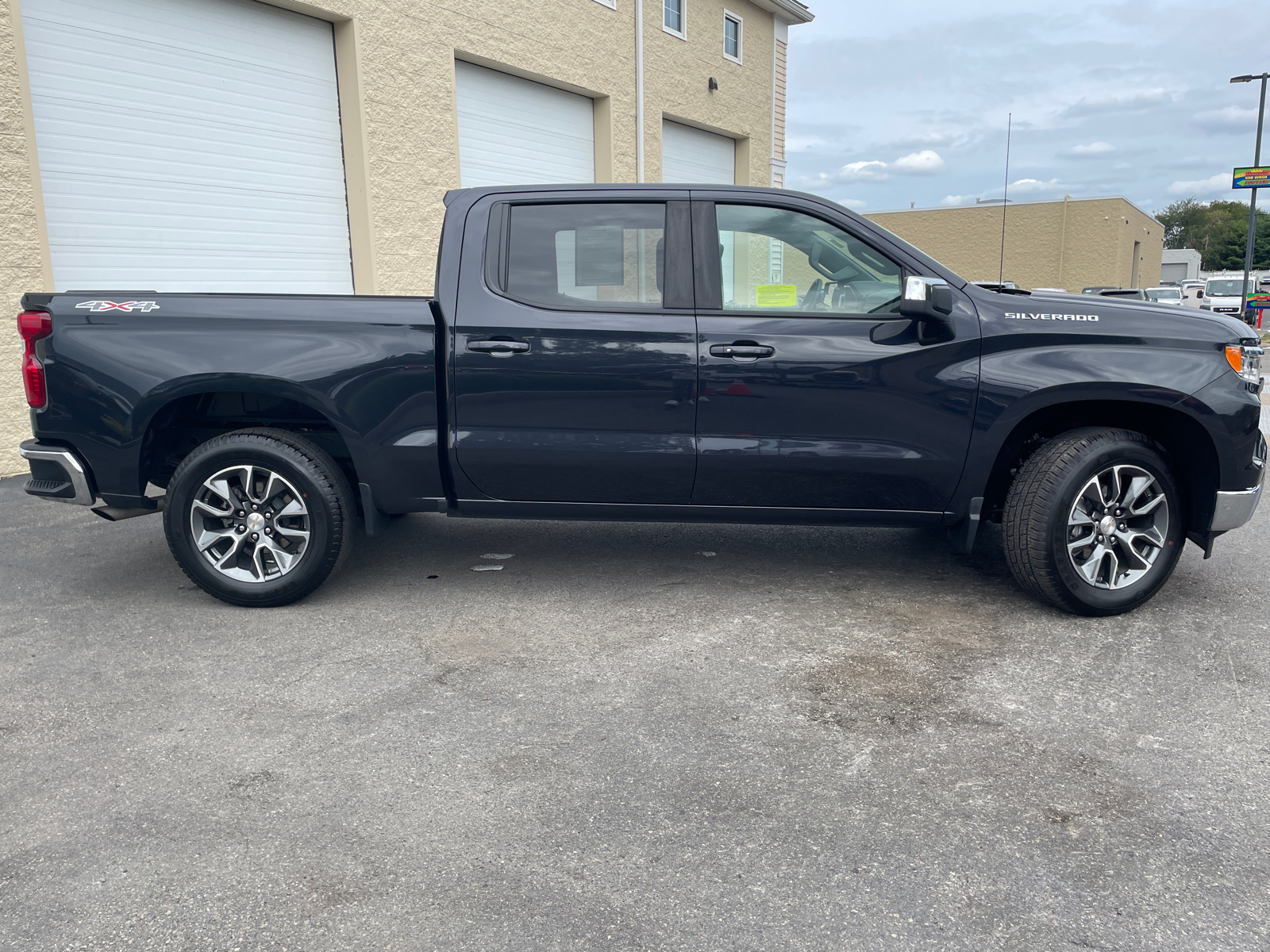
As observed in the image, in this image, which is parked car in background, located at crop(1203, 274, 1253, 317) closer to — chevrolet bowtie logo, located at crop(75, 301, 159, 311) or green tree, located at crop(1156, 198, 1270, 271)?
chevrolet bowtie logo, located at crop(75, 301, 159, 311)

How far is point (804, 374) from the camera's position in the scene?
4.23 m

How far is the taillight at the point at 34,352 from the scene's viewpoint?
4.29 meters

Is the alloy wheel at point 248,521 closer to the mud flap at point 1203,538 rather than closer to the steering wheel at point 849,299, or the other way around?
the steering wheel at point 849,299

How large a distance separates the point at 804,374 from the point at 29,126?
22.1 feet

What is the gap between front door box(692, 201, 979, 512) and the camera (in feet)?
13.8

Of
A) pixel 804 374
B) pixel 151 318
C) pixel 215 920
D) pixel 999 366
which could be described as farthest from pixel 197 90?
pixel 215 920

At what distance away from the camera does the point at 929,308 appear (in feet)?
13.2

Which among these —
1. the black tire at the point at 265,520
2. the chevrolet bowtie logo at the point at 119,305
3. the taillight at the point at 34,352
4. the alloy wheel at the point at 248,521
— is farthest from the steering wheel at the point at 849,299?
the taillight at the point at 34,352

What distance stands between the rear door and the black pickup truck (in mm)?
12

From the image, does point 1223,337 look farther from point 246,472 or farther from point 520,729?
point 246,472

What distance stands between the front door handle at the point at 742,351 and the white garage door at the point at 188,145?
6.42 metres

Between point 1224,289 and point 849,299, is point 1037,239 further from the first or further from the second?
point 849,299

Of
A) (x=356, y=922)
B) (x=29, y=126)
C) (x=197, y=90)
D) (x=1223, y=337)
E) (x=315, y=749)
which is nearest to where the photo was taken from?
(x=356, y=922)

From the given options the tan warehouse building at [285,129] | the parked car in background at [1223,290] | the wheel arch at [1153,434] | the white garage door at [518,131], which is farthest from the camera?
the parked car in background at [1223,290]
